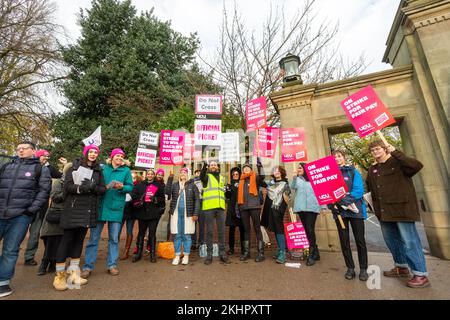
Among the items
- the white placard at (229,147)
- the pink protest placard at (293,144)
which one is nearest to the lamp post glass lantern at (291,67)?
the pink protest placard at (293,144)

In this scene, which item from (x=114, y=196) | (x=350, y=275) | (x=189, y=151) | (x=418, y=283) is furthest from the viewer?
(x=189, y=151)

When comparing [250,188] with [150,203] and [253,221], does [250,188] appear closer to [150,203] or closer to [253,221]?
[253,221]

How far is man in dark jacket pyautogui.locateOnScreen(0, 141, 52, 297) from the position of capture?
10.5 feet

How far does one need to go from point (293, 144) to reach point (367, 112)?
6.36 feet

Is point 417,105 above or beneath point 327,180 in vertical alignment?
above

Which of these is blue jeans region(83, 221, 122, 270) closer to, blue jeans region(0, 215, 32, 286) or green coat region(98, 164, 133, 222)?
green coat region(98, 164, 133, 222)

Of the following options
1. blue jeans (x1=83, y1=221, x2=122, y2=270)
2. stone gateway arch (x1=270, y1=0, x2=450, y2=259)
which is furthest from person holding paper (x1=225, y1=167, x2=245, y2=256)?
blue jeans (x1=83, y1=221, x2=122, y2=270)

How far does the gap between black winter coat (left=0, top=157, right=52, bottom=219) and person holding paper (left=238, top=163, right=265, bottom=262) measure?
143 inches

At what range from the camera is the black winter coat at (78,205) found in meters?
3.46

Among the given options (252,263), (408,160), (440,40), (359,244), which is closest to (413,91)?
(440,40)

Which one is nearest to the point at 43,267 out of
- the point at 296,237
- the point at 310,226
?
the point at 296,237

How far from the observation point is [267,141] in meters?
6.43

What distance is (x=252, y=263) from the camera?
4.69m

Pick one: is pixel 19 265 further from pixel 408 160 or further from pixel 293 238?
pixel 408 160
